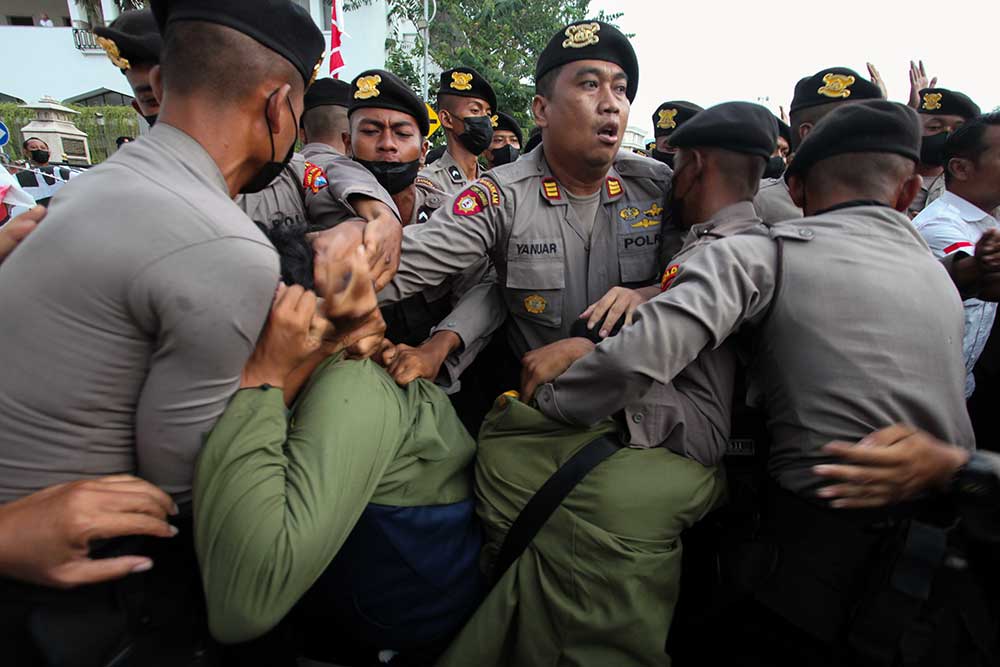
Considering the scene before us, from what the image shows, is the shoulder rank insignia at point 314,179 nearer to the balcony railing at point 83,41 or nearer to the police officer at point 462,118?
the police officer at point 462,118

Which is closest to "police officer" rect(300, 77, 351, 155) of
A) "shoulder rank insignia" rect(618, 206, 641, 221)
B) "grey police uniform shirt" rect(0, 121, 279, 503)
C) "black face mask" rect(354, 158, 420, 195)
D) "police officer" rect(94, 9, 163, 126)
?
"black face mask" rect(354, 158, 420, 195)

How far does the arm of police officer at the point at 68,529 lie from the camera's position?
41.0 inches

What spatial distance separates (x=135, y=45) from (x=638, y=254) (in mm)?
2272

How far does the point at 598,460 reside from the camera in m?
1.58

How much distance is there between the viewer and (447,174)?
4.93 m

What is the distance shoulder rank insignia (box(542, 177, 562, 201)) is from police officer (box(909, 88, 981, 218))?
11.6 feet

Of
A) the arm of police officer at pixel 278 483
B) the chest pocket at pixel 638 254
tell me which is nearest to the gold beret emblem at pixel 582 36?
the chest pocket at pixel 638 254

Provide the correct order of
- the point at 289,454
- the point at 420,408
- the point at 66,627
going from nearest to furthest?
the point at 66,627
the point at 289,454
the point at 420,408

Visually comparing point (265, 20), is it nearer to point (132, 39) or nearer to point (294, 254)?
point (294, 254)

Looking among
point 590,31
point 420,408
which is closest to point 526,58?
point 590,31

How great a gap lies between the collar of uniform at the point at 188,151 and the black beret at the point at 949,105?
5406 mm

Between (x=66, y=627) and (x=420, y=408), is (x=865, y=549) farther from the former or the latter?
(x=66, y=627)

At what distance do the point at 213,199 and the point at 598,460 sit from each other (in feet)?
3.87

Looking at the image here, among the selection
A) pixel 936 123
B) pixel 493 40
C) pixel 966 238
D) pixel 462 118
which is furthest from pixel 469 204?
pixel 493 40
